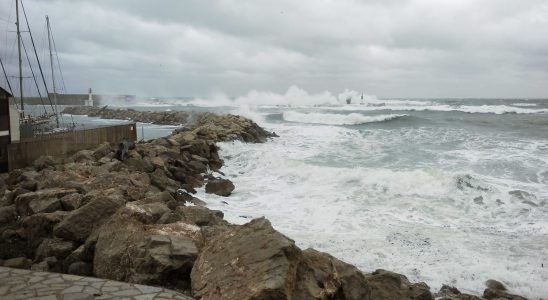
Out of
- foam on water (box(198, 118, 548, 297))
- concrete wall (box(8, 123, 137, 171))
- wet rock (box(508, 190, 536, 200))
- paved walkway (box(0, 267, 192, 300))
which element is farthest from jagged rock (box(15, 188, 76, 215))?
wet rock (box(508, 190, 536, 200))

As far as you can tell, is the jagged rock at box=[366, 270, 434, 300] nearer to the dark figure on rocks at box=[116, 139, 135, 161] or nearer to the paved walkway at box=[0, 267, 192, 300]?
the paved walkway at box=[0, 267, 192, 300]

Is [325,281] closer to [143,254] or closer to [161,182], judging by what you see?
[143,254]

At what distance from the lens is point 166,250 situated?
4.60m

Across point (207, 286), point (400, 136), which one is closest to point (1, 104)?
point (207, 286)

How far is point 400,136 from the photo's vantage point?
84.1 ft

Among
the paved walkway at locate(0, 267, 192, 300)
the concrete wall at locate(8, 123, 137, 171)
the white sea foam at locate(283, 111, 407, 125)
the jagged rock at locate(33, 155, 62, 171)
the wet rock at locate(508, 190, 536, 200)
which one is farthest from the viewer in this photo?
the white sea foam at locate(283, 111, 407, 125)

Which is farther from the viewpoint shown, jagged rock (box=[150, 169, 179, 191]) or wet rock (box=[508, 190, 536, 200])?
wet rock (box=[508, 190, 536, 200])

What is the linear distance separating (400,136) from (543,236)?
1741 centimetres

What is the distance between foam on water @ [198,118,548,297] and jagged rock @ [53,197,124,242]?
3533mm

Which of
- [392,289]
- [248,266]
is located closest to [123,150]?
[392,289]

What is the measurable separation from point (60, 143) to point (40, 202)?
23.4ft

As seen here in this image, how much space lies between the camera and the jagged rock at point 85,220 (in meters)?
5.38

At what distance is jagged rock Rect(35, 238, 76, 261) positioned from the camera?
5.14 meters

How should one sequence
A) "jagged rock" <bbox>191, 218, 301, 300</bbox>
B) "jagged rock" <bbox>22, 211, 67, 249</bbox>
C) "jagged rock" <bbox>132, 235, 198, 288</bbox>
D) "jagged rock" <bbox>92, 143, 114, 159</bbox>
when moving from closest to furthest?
"jagged rock" <bbox>191, 218, 301, 300</bbox> → "jagged rock" <bbox>132, 235, 198, 288</bbox> → "jagged rock" <bbox>22, 211, 67, 249</bbox> → "jagged rock" <bbox>92, 143, 114, 159</bbox>
